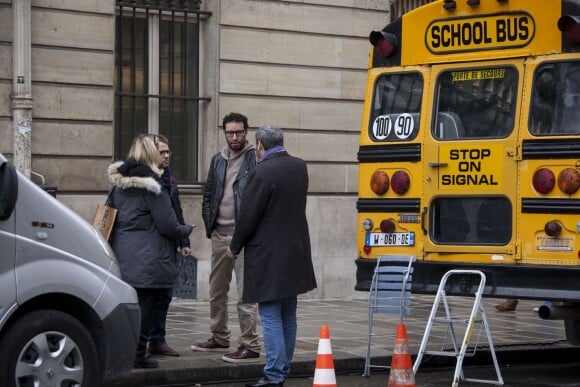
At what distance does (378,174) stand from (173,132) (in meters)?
4.83

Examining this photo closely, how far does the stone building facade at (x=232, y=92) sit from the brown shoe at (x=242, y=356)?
4474mm

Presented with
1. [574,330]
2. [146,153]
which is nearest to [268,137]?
[146,153]

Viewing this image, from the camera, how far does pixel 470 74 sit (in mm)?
10344

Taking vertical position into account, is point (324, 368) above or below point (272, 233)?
below

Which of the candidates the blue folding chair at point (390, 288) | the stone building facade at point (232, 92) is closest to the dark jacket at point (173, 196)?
the blue folding chair at point (390, 288)

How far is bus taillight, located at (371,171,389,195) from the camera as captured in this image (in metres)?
10.7

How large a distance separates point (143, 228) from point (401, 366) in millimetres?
2153

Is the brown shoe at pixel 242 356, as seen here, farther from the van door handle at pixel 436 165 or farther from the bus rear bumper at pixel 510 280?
the van door handle at pixel 436 165

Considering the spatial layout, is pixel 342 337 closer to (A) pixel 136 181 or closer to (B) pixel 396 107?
(B) pixel 396 107

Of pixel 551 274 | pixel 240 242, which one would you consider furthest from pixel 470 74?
pixel 240 242

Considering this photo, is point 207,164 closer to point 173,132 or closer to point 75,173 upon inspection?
point 173,132

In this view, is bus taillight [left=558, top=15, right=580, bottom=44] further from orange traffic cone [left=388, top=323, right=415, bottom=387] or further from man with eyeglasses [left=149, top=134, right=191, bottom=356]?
man with eyeglasses [left=149, top=134, right=191, bottom=356]

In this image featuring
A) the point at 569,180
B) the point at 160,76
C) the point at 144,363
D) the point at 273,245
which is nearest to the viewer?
Result: the point at 273,245

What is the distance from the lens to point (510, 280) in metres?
9.81
